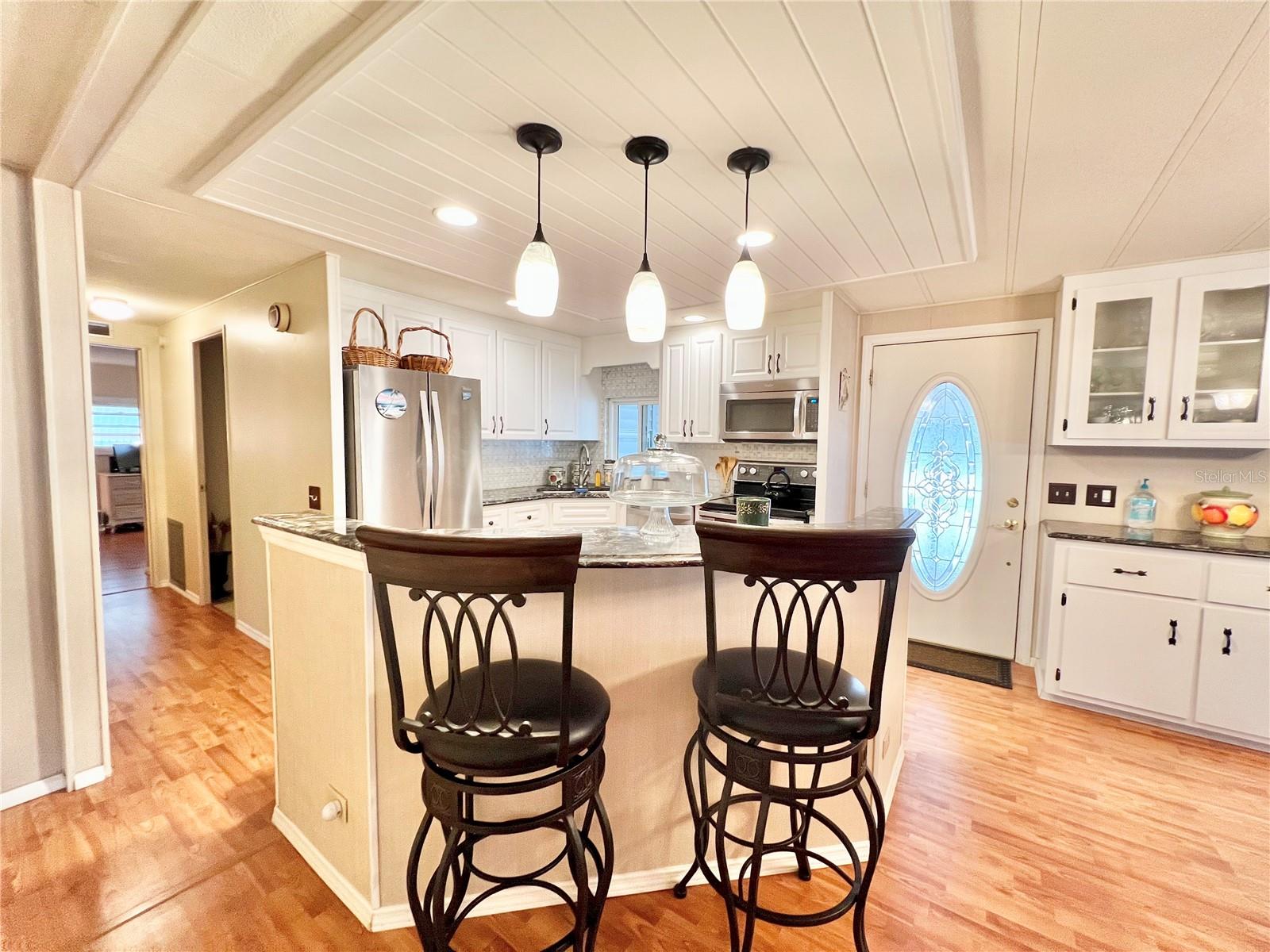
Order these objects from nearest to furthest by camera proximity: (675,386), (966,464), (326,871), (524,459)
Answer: (326,871) → (966,464) → (675,386) → (524,459)

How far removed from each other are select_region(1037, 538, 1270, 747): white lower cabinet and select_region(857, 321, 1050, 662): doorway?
46 cm

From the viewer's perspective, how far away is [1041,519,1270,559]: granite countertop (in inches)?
90.8

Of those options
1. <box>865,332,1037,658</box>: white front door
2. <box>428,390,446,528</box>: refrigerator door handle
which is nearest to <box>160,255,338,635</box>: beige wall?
<box>428,390,446,528</box>: refrigerator door handle

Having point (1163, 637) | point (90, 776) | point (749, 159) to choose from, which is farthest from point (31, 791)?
point (1163, 637)

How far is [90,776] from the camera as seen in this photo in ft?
6.58

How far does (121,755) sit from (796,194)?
3589 millimetres

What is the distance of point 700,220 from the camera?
2.08m

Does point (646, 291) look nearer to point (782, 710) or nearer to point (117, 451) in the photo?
point (782, 710)

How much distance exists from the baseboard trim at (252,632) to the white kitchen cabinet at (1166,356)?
16.3 feet

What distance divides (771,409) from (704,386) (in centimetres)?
61

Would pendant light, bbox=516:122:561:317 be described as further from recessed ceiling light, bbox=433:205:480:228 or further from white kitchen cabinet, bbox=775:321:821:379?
white kitchen cabinet, bbox=775:321:821:379

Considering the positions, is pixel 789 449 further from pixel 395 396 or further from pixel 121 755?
pixel 121 755

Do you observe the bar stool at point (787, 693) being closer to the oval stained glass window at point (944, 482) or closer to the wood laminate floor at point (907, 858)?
the wood laminate floor at point (907, 858)

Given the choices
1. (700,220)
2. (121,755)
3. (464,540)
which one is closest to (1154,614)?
(700,220)
